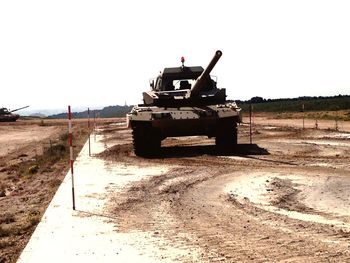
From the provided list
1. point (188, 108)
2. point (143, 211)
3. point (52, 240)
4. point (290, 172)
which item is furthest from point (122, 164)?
point (52, 240)

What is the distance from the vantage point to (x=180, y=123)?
48.5 feet

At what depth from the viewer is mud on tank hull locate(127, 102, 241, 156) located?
14695 mm

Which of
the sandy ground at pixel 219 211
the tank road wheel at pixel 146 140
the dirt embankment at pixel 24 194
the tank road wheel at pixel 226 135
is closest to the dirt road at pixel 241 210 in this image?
the sandy ground at pixel 219 211

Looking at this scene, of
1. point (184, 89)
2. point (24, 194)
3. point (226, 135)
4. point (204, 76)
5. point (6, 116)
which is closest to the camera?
point (24, 194)

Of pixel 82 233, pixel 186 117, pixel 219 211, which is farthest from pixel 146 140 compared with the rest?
pixel 82 233

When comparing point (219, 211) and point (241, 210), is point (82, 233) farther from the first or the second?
point (241, 210)

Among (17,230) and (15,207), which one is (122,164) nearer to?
(15,207)

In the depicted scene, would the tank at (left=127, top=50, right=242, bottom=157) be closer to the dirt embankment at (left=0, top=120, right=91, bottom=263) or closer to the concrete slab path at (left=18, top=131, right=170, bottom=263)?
the dirt embankment at (left=0, top=120, right=91, bottom=263)

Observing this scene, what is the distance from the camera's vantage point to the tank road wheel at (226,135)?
1527 cm

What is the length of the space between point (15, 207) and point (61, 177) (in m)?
3.00

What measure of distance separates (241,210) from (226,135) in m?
8.21

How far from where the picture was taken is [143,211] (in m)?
7.52

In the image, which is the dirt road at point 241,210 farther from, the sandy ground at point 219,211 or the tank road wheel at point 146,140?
the tank road wheel at point 146,140

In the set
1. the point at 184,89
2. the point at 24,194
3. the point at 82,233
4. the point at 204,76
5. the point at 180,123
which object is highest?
the point at 204,76
